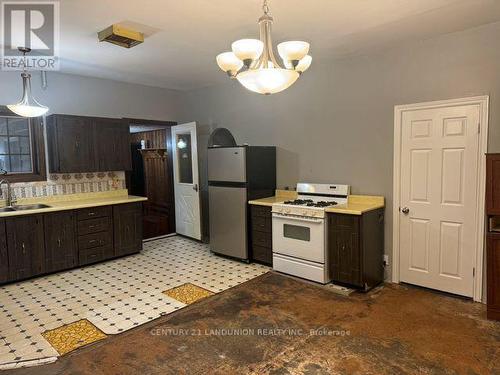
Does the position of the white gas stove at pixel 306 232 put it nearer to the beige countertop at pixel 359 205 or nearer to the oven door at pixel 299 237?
the oven door at pixel 299 237

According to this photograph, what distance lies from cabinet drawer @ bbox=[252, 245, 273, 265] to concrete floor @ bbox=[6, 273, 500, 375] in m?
0.90

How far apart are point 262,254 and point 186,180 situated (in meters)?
2.16

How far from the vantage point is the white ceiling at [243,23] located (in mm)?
2623

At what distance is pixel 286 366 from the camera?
2.39 metres

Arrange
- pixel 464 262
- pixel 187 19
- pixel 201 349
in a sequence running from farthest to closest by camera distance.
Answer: pixel 464 262 → pixel 187 19 → pixel 201 349

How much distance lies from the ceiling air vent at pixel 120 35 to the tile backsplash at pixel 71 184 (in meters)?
2.46

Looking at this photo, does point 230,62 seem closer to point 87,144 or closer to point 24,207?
point 87,144

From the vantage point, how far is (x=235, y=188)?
4.65m

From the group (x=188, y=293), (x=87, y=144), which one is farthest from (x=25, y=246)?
(x=188, y=293)

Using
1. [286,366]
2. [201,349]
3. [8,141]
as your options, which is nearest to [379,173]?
[286,366]

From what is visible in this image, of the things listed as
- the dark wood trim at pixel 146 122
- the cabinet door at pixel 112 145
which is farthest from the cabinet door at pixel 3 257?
the dark wood trim at pixel 146 122

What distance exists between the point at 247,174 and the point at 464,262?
263 centimetres

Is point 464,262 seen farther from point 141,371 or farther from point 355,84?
point 141,371

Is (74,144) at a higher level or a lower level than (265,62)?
lower
